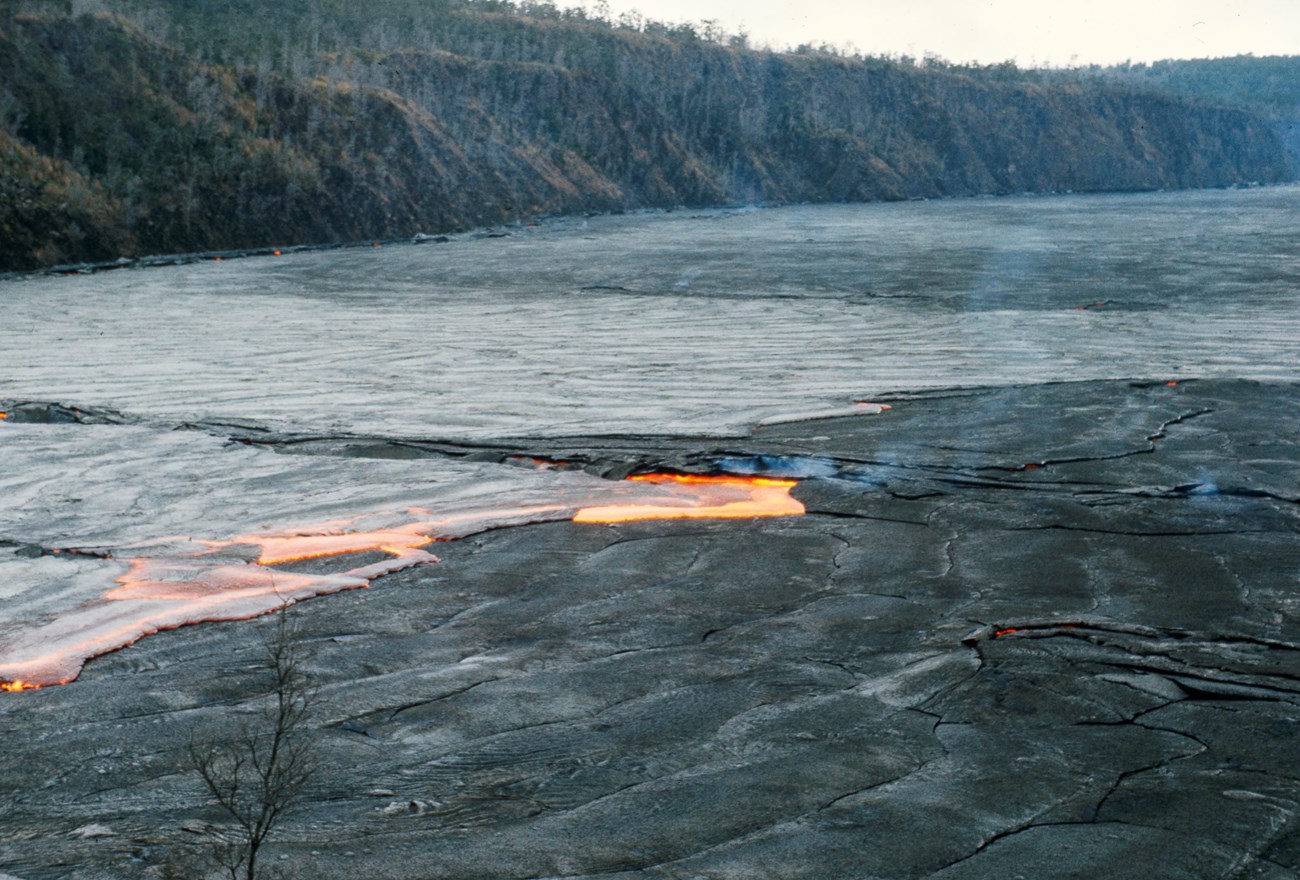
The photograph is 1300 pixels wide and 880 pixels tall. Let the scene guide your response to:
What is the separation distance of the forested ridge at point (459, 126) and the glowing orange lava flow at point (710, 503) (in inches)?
899

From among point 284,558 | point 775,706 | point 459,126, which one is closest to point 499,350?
point 284,558

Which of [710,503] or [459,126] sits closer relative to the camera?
[710,503]

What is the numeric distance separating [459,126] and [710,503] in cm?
4250

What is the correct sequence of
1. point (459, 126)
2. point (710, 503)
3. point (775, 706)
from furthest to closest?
point (459, 126), point (710, 503), point (775, 706)

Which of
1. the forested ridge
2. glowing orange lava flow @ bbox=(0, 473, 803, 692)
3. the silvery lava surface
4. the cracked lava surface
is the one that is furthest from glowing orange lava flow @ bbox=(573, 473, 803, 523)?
the forested ridge

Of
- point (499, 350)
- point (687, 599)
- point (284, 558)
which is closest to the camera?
point (687, 599)

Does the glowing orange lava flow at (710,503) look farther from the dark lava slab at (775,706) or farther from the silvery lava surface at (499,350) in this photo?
the silvery lava surface at (499,350)

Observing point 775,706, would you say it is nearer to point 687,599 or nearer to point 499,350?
point 687,599

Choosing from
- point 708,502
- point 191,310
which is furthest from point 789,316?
point 708,502

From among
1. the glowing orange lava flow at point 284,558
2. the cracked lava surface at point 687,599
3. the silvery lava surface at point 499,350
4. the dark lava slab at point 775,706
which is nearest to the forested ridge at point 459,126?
the silvery lava surface at point 499,350

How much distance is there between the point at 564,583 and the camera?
677 cm

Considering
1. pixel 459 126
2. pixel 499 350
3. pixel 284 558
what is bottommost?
pixel 284 558

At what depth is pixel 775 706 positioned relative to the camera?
16.8ft

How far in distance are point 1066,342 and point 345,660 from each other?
10856mm
